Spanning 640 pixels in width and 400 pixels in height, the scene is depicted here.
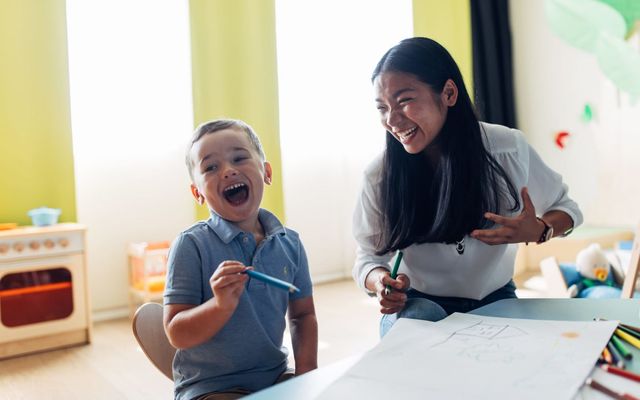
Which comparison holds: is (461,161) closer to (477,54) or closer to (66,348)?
(66,348)

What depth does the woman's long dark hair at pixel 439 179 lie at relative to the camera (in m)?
1.18

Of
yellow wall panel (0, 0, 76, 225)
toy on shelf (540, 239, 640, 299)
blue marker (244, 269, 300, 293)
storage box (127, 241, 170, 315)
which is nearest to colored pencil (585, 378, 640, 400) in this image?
blue marker (244, 269, 300, 293)

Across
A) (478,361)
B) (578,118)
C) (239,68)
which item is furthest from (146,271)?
(578,118)

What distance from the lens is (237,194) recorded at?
109cm

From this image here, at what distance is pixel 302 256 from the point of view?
115cm

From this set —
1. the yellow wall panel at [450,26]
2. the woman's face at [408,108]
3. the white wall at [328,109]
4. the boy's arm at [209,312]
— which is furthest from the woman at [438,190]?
the yellow wall panel at [450,26]

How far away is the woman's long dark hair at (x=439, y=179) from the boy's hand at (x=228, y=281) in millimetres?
460

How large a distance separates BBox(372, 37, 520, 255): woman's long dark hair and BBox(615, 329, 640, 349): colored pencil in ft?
1.45

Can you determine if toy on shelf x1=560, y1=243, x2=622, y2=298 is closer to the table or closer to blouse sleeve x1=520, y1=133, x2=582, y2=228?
blouse sleeve x1=520, y1=133, x2=582, y2=228

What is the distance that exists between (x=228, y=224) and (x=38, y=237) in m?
1.88

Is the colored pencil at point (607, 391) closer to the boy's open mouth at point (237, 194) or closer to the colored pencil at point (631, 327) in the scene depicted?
the colored pencil at point (631, 327)

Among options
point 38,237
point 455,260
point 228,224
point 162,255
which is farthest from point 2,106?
point 455,260

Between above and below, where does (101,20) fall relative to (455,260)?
above

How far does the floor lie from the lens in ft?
7.05
